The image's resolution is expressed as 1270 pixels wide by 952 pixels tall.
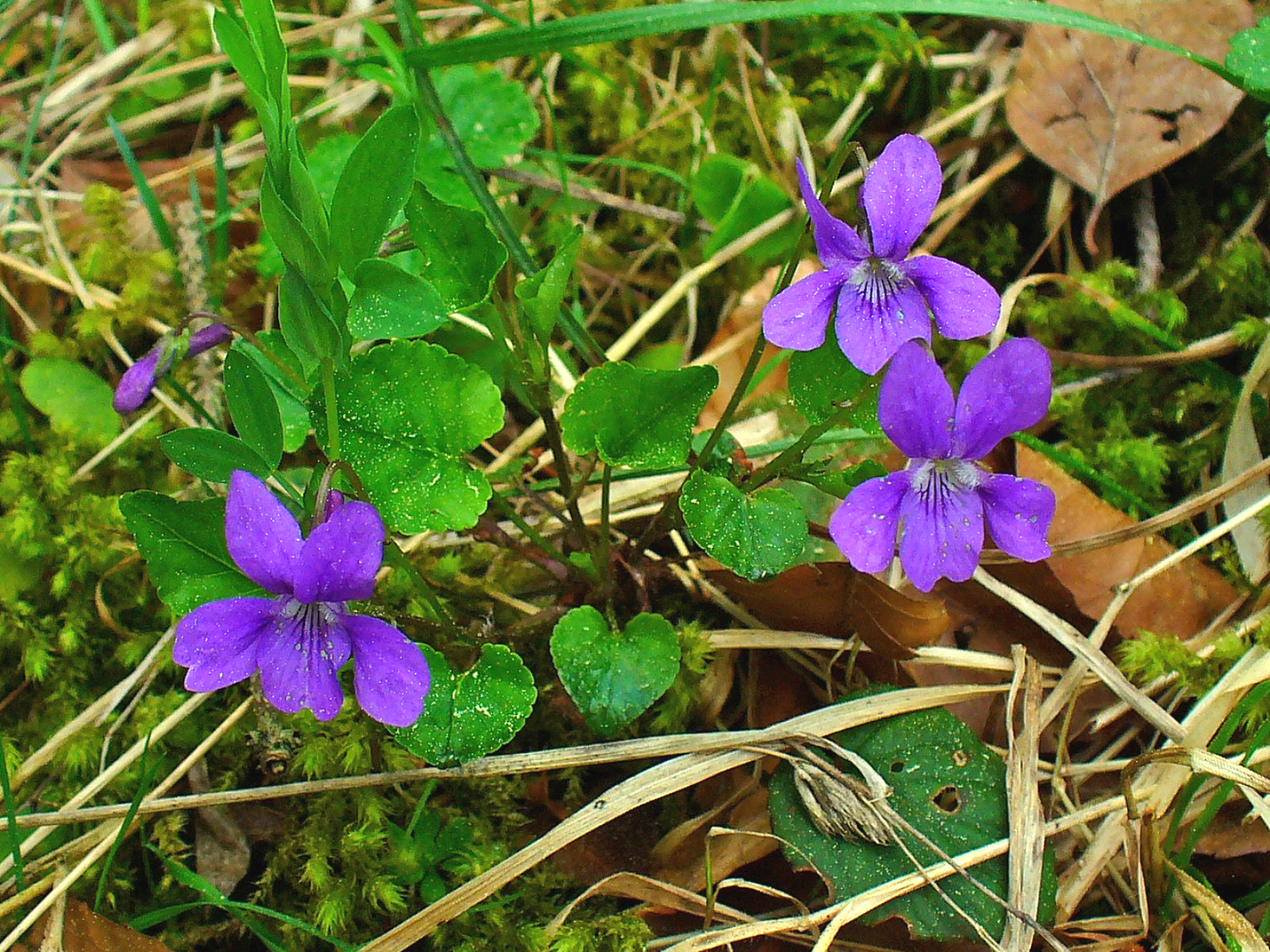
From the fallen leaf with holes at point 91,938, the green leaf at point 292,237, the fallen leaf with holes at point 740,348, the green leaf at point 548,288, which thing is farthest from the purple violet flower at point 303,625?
the fallen leaf with holes at point 740,348

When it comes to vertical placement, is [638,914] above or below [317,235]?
below

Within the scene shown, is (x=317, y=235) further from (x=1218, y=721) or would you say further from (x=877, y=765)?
(x=1218, y=721)

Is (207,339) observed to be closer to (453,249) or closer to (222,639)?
(453,249)

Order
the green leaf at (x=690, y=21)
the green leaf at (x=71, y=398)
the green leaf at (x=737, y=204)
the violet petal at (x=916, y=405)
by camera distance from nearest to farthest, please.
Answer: the violet petal at (x=916, y=405)
the green leaf at (x=690, y=21)
the green leaf at (x=71, y=398)
the green leaf at (x=737, y=204)

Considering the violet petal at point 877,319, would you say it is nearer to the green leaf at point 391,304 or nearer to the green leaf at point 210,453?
the green leaf at point 391,304

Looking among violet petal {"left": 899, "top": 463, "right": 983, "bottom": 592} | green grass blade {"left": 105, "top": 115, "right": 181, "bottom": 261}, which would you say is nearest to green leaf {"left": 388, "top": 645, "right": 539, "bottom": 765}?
violet petal {"left": 899, "top": 463, "right": 983, "bottom": 592}

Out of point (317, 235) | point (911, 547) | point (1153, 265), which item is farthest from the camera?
point (1153, 265)

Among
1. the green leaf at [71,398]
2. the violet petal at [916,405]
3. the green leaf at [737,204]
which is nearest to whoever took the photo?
the violet petal at [916,405]

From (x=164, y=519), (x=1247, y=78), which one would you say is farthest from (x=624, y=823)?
(x=1247, y=78)
